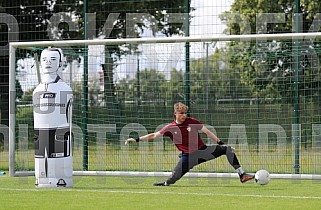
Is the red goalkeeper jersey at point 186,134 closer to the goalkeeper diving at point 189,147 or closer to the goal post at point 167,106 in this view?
the goalkeeper diving at point 189,147

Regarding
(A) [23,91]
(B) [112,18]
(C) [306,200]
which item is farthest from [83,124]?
(B) [112,18]

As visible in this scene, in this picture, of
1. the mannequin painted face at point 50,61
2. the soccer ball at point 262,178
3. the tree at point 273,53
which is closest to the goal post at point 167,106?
the tree at point 273,53

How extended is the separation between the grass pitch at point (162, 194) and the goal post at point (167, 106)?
106cm

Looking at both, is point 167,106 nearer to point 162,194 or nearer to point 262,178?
point 262,178

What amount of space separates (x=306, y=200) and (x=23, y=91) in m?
8.92

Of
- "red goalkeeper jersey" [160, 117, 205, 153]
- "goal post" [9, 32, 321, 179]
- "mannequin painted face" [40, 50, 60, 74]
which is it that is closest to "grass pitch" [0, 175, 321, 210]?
"red goalkeeper jersey" [160, 117, 205, 153]

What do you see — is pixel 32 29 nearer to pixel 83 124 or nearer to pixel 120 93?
pixel 120 93

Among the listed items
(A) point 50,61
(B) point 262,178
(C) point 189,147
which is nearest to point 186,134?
(C) point 189,147

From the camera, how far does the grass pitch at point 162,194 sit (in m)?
10.2

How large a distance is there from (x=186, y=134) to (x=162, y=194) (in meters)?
1.87

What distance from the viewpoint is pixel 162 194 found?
37.9 feet

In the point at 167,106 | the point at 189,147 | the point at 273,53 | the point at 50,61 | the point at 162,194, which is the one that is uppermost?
the point at 273,53

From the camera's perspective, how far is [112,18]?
25.2 m

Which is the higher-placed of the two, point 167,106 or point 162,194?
point 167,106
